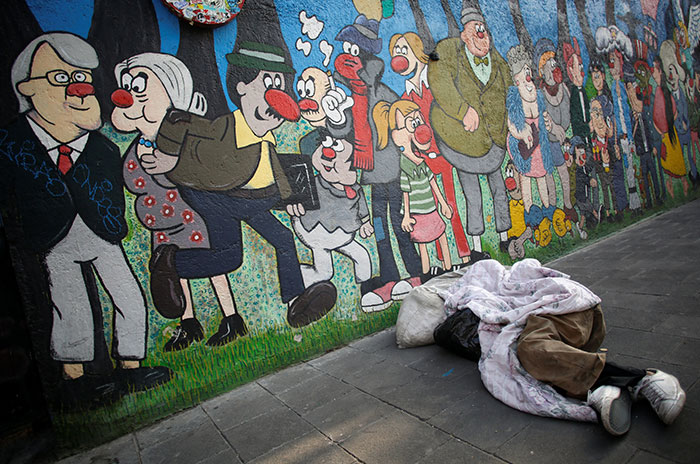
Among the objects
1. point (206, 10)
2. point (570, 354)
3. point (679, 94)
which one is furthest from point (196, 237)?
point (679, 94)

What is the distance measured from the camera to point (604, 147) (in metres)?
6.81

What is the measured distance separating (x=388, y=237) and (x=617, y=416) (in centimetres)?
265

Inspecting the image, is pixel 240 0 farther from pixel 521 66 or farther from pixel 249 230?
pixel 521 66

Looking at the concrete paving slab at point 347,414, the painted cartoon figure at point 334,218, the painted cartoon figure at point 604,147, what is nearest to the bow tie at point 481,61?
the painted cartoon figure at point 334,218

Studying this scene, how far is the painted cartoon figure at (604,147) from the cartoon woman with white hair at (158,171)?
6690 millimetres

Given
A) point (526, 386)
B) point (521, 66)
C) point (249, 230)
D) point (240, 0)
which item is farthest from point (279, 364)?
point (521, 66)

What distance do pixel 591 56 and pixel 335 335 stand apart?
276 inches

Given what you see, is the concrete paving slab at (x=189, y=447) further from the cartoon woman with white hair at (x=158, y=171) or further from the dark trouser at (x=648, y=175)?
the dark trouser at (x=648, y=175)

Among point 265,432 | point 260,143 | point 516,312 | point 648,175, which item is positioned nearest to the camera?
point 265,432

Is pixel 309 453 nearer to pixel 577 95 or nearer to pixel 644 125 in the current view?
pixel 577 95

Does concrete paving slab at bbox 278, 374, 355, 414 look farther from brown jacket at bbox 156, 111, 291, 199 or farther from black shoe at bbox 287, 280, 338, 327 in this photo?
brown jacket at bbox 156, 111, 291, 199

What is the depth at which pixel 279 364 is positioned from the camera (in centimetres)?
347

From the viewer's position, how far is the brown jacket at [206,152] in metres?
3.12

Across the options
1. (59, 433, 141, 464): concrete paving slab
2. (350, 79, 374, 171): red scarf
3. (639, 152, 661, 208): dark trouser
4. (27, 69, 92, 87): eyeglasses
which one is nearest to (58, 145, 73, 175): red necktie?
(27, 69, 92, 87): eyeglasses
